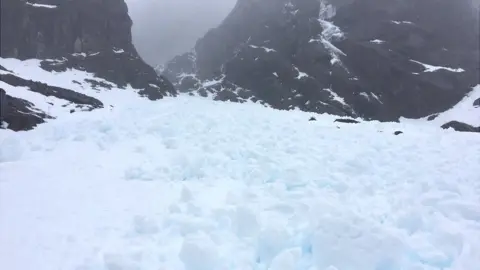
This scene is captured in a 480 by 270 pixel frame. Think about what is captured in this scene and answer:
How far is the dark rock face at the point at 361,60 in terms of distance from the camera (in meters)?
73.1

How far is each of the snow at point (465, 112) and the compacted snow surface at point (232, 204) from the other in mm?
57350

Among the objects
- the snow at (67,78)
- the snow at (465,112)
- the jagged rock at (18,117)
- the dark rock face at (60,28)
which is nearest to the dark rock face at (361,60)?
the snow at (465,112)

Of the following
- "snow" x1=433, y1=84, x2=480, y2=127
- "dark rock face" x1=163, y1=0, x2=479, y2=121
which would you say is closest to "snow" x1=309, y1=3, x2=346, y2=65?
"dark rock face" x1=163, y1=0, x2=479, y2=121

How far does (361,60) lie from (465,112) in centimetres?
2208

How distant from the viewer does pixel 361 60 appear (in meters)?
78.4

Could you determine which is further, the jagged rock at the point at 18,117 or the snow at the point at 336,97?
the snow at the point at 336,97

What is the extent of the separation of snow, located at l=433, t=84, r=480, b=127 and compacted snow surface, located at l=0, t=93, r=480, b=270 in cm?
5735

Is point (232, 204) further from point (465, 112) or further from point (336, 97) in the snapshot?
point (336, 97)

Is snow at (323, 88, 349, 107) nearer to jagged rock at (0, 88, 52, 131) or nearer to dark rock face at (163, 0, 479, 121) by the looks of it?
dark rock face at (163, 0, 479, 121)

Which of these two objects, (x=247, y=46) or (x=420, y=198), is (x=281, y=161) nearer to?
(x=420, y=198)

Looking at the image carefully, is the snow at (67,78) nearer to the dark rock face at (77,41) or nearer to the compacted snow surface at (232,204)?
the dark rock face at (77,41)

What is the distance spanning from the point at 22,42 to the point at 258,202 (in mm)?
67498

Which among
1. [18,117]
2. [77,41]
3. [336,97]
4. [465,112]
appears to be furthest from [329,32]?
[18,117]

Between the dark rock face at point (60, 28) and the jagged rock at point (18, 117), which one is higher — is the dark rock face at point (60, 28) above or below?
below
